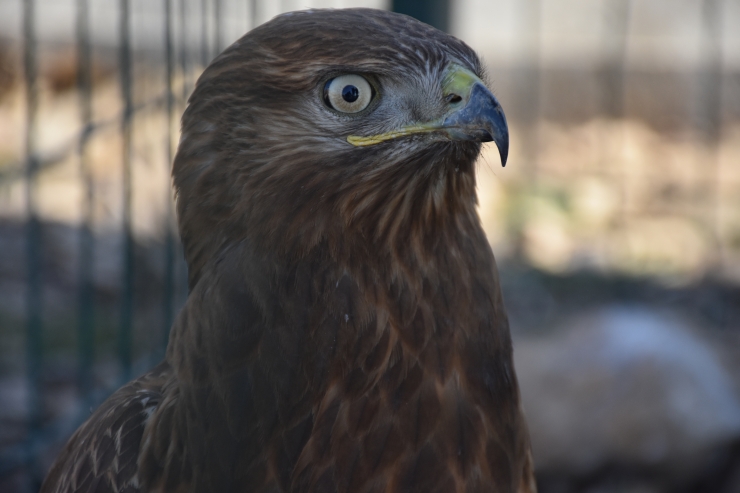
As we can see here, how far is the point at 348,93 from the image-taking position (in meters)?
2.02

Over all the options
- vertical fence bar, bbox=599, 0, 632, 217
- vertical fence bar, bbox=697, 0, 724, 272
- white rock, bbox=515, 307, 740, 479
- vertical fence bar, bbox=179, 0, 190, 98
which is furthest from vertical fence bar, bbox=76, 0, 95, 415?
vertical fence bar, bbox=599, 0, 632, 217

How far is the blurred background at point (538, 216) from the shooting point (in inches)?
161

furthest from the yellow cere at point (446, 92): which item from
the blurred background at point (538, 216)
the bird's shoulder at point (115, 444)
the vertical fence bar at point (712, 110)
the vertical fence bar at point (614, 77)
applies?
Answer: the vertical fence bar at point (614, 77)

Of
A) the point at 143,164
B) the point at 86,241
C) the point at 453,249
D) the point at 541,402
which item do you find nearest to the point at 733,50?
the point at 541,402

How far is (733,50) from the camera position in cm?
889

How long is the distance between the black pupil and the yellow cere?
0.08 meters

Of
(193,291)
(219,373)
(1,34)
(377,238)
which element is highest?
(1,34)

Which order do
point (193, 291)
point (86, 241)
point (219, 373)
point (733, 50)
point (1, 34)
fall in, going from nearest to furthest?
point (219, 373)
point (193, 291)
point (86, 241)
point (1, 34)
point (733, 50)

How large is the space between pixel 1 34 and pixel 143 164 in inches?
119

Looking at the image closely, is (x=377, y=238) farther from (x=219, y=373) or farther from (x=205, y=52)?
(x=205, y=52)

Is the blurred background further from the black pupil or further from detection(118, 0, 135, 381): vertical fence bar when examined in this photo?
the black pupil

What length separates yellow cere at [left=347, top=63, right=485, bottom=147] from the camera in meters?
1.98

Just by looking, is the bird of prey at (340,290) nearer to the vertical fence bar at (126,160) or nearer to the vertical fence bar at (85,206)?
the vertical fence bar at (126,160)

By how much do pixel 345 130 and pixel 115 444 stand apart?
896 millimetres
